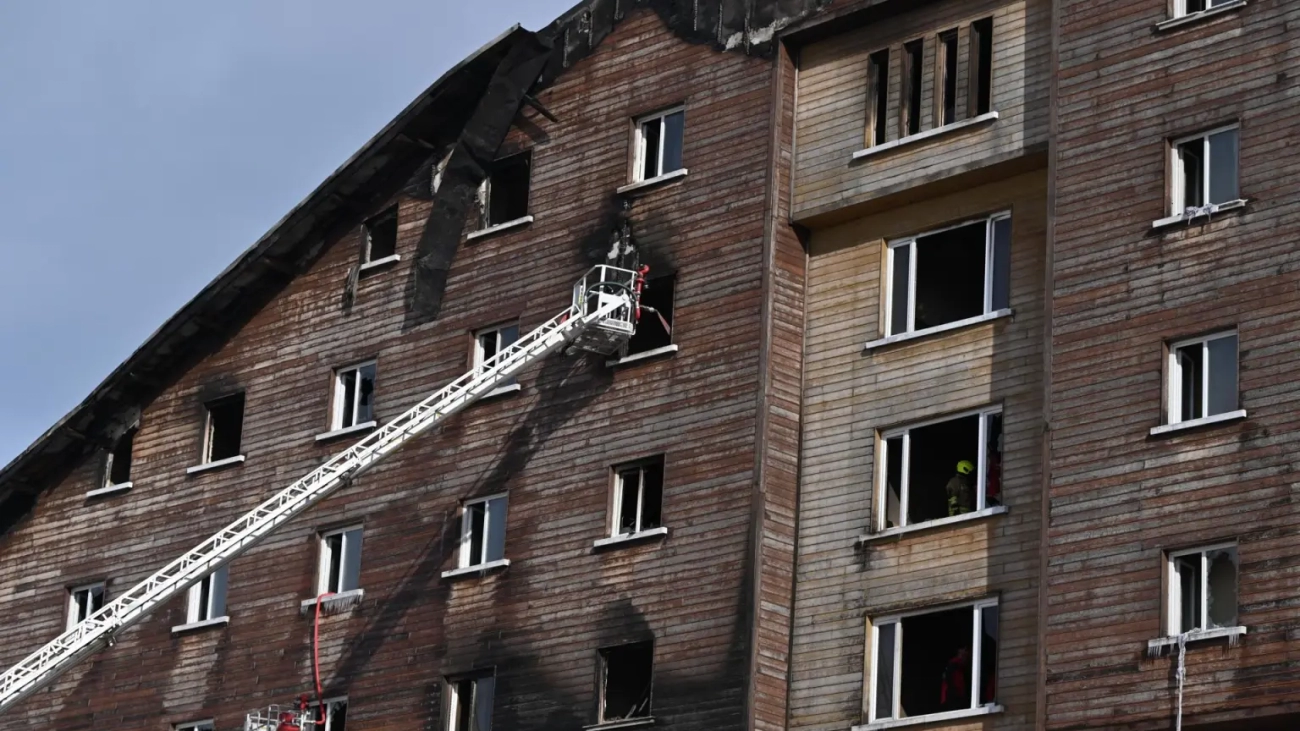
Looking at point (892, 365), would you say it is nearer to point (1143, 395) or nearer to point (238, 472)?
point (1143, 395)

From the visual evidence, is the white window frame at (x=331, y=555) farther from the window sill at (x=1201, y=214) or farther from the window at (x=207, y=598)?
the window sill at (x=1201, y=214)

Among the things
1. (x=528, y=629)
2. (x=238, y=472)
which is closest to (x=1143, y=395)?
(x=528, y=629)

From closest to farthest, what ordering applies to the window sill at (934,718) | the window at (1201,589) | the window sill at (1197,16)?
the window at (1201,589) < the window sill at (934,718) < the window sill at (1197,16)

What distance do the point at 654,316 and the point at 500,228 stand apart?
5.25 meters

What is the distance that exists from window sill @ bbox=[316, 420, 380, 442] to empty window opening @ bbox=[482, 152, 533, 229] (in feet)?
16.0

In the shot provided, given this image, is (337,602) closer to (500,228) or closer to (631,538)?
(631,538)

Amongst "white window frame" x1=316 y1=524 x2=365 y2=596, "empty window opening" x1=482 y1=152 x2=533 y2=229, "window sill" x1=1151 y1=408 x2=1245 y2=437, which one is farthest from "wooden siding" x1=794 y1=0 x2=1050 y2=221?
"white window frame" x1=316 y1=524 x2=365 y2=596

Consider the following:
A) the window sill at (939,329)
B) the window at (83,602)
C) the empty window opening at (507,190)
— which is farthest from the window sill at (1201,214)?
the window at (83,602)

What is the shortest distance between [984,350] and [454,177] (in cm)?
1461

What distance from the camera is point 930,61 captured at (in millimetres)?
46562

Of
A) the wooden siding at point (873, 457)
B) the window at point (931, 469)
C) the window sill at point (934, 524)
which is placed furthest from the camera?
the window at point (931, 469)

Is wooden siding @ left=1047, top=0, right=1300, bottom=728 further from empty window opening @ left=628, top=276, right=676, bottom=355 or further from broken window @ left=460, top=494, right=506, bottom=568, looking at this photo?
broken window @ left=460, top=494, right=506, bottom=568

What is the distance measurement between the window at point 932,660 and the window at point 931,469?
189 centimetres

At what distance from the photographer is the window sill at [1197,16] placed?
41562mm
